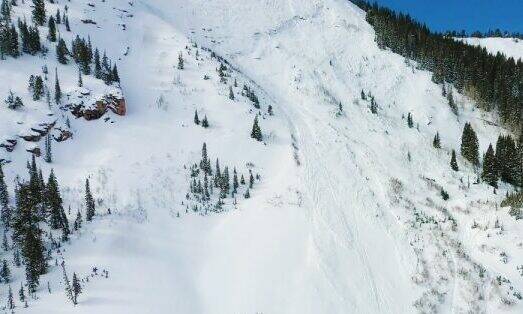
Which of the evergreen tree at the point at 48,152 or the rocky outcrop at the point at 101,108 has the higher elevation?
the rocky outcrop at the point at 101,108

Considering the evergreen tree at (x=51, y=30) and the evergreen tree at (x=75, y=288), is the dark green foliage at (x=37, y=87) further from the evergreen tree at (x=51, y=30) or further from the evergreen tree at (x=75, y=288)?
the evergreen tree at (x=75, y=288)

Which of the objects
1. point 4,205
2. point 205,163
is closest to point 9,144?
point 4,205

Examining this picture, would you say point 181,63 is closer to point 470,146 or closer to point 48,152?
point 48,152

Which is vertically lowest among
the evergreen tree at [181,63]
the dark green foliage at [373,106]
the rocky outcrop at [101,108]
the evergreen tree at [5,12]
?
the rocky outcrop at [101,108]

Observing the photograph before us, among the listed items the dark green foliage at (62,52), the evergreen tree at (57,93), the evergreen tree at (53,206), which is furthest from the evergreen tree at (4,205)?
the dark green foliage at (62,52)

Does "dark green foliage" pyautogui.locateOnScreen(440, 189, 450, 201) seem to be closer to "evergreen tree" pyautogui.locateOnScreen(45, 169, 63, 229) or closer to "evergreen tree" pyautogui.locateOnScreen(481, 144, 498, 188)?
"evergreen tree" pyautogui.locateOnScreen(481, 144, 498, 188)

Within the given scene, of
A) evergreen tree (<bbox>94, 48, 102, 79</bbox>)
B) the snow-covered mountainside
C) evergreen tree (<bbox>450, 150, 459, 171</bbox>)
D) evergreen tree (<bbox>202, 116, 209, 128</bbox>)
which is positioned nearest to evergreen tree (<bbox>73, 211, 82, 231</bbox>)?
evergreen tree (<bbox>202, 116, 209, 128</bbox>)

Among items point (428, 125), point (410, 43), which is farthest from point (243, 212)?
point (410, 43)
